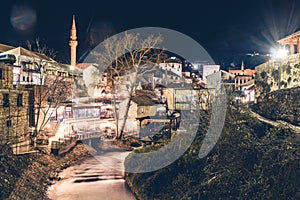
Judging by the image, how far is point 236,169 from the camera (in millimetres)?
14148

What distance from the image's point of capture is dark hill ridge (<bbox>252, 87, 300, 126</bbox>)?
17.1 metres

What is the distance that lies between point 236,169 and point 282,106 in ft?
21.7

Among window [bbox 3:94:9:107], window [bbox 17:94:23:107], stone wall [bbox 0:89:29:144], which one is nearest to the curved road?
stone wall [bbox 0:89:29:144]

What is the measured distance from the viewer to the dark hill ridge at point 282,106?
17.1 m

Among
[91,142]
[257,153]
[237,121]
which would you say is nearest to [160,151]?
[237,121]

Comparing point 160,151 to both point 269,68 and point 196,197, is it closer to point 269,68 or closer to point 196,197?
point 196,197

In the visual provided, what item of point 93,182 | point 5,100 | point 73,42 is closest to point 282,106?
point 93,182

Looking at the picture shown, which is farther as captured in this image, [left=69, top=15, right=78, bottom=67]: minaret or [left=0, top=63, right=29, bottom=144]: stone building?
[left=69, top=15, right=78, bottom=67]: minaret

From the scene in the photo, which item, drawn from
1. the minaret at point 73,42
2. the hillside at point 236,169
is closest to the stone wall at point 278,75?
the hillside at point 236,169

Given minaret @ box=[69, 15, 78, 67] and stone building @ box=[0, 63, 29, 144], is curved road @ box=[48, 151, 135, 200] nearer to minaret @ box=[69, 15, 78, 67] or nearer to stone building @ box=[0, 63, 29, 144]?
stone building @ box=[0, 63, 29, 144]

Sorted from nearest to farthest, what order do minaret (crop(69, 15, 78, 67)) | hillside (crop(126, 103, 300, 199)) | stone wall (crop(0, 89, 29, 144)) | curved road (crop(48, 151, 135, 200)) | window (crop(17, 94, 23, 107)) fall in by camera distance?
hillside (crop(126, 103, 300, 199)), curved road (crop(48, 151, 135, 200)), stone wall (crop(0, 89, 29, 144)), window (crop(17, 94, 23, 107)), minaret (crop(69, 15, 78, 67))

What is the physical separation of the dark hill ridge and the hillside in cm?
130

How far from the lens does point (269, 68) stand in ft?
74.4

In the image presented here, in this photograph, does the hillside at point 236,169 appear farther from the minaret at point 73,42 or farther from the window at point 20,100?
the minaret at point 73,42
